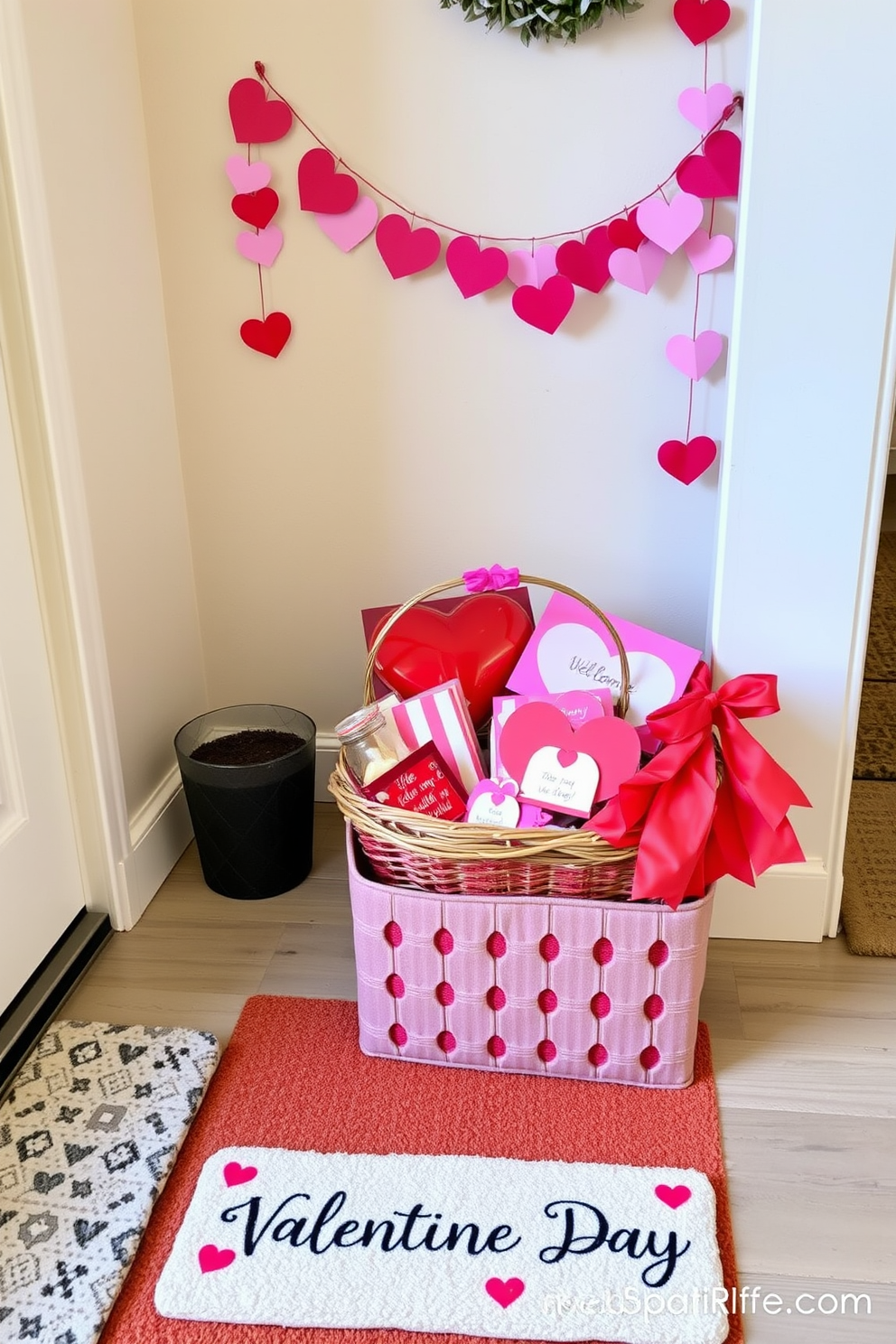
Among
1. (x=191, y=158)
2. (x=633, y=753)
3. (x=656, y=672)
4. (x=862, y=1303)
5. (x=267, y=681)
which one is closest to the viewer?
(x=862, y=1303)

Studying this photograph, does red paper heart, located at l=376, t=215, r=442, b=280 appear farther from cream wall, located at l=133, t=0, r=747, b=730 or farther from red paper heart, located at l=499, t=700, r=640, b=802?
red paper heart, located at l=499, t=700, r=640, b=802

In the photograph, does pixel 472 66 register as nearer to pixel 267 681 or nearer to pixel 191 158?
pixel 191 158

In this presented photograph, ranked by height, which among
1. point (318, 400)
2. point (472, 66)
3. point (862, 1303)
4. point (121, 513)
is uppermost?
point (472, 66)

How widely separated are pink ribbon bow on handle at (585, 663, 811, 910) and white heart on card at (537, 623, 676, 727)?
96mm

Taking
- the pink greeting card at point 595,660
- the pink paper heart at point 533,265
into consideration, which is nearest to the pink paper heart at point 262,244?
the pink paper heart at point 533,265

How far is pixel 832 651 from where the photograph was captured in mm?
1622

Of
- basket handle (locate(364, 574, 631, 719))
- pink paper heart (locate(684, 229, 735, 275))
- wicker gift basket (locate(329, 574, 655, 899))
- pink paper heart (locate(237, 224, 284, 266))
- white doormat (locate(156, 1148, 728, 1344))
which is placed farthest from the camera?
pink paper heart (locate(237, 224, 284, 266))

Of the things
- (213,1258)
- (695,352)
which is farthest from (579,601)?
(213,1258)

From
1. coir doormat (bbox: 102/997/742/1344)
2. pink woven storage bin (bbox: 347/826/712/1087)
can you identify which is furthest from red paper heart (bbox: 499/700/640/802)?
coir doormat (bbox: 102/997/742/1344)

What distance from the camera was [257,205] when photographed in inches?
71.7

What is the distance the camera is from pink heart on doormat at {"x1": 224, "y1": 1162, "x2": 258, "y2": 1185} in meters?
1.32

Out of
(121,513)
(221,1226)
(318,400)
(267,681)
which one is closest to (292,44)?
(318,400)

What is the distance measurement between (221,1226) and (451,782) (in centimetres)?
61

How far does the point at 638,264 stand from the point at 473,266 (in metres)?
0.27
